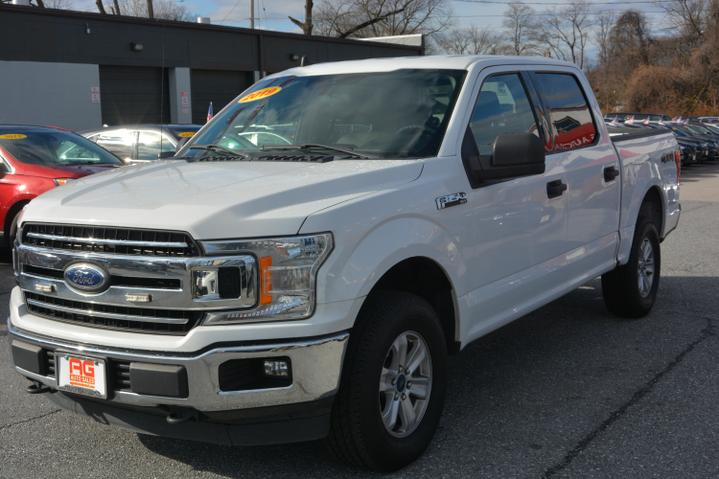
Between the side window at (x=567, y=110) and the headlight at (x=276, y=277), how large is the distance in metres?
2.48

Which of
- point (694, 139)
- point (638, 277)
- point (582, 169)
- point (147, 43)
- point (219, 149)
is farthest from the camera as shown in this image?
point (694, 139)

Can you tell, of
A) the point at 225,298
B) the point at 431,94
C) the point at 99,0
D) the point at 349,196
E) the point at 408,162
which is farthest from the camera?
the point at 99,0

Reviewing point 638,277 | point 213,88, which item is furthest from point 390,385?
point 213,88

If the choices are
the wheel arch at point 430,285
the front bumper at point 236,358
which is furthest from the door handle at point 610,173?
the front bumper at point 236,358

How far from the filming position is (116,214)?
10.9 feet

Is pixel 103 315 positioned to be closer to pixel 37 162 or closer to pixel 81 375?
pixel 81 375

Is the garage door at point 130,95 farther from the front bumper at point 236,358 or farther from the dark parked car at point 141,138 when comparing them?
the front bumper at point 236,358

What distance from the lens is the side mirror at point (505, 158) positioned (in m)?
4.10

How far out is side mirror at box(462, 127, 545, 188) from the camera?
4098mm

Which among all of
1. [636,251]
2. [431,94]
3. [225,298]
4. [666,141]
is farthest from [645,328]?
[225,298]

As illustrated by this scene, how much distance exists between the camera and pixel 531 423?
4266 mm

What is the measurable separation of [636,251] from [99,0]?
181ft

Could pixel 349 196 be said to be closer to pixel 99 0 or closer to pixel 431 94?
pixel 431 94

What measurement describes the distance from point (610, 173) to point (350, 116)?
2.17 metres
